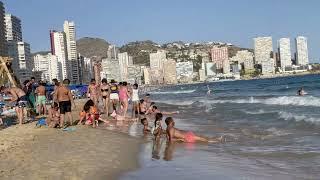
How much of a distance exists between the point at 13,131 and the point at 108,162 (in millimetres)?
6251

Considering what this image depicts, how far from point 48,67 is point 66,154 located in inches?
6086

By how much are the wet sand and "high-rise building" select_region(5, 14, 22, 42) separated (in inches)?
5352

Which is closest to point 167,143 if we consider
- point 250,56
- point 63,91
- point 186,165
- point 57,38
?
point 186,165

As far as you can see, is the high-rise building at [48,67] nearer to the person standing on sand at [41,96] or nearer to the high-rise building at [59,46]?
the high-rise building at [59,46]

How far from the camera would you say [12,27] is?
5842 inches

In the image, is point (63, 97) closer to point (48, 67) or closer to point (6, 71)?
point (6, 71)

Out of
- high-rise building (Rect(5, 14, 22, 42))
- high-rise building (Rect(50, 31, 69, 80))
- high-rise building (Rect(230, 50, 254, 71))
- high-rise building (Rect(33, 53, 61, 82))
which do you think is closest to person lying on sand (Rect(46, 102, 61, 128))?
high-rise building (Rect(5, 14, 22, 42))

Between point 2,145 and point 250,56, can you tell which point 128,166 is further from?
point 250,56

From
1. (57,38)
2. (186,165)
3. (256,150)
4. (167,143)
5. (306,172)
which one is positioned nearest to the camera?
(306,172)

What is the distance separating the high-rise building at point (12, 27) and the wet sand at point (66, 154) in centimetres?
13595

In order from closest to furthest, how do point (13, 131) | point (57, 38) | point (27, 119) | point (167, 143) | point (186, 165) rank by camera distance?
point (186, 165), point (167, 143), point (13, 131), point (27, 119), point (57, 38)

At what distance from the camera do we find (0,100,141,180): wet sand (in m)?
6.74

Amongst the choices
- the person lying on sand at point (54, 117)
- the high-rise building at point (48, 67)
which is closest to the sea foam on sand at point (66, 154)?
the person lying on sand at point (54, 117)

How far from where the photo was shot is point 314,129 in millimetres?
13328
